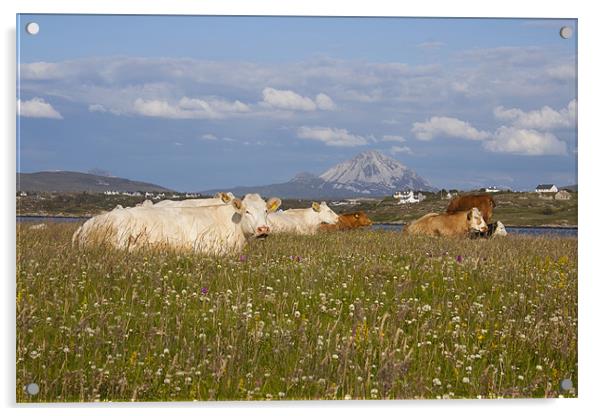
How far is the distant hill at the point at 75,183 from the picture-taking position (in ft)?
27.9

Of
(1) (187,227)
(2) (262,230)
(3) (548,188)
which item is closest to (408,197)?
(3) (548,188)

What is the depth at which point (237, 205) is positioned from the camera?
12.7 metres

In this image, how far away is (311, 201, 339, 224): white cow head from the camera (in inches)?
415

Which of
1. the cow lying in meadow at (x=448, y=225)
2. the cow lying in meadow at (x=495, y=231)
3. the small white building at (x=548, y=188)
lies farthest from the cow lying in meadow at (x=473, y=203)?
the small white building at (x=548, y=188)

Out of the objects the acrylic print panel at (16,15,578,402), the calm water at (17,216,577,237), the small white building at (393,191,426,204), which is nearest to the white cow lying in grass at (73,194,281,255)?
the calm water at (17,216,577,237)

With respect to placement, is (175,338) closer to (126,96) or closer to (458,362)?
(458,362)

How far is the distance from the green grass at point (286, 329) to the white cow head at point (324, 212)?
1.15m

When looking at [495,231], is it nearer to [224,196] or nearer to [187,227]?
[224,196]

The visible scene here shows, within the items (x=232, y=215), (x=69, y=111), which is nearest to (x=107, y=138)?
(x=69, y=111)

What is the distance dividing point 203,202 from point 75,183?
491 cm

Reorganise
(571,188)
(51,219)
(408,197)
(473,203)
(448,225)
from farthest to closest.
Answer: (448,225) → (473,203) → (408,197) → (51,219) → (571,188)

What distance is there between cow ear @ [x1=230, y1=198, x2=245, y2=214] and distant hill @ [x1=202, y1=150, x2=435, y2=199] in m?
2.81

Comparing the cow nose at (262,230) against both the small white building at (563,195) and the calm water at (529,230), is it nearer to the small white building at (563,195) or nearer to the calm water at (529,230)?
the calm water at (529,230)

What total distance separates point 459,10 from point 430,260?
11.7 feet
